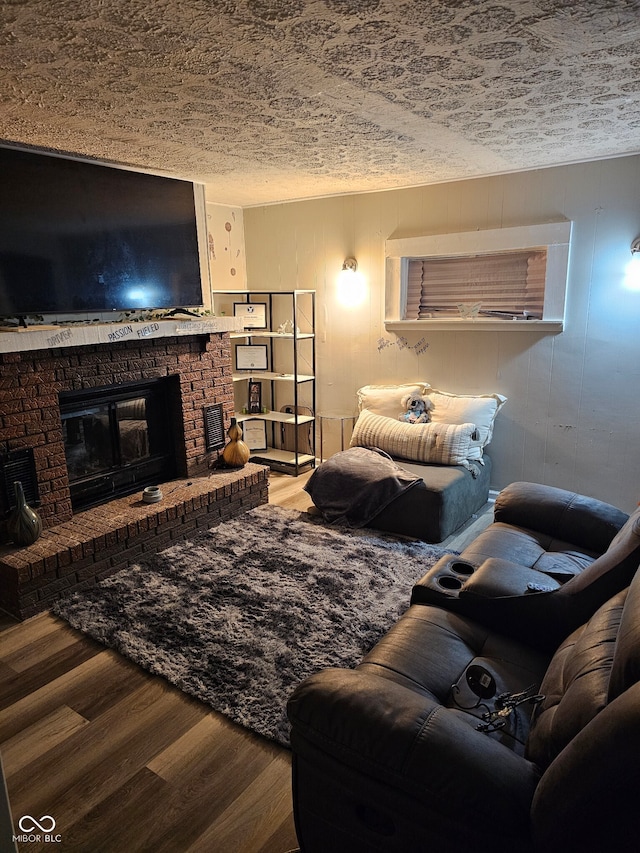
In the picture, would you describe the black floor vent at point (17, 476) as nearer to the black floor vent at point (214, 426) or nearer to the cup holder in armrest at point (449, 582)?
the black floor vent at point (214, 426)

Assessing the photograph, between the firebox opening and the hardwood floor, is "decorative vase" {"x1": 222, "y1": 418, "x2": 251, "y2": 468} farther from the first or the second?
the hardwood floor

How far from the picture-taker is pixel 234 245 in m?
5.08

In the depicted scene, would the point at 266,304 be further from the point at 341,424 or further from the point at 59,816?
the point at 59,816

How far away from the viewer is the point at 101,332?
124 inches

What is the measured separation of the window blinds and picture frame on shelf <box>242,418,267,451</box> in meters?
1.70

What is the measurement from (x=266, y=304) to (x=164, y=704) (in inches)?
146

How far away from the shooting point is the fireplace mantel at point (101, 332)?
277cm

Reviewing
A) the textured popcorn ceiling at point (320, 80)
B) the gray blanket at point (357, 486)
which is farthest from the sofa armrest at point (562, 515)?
the textured popcorn ceiling at point (320, 80)

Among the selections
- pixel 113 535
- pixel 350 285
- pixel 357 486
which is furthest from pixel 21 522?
pixel 350 285

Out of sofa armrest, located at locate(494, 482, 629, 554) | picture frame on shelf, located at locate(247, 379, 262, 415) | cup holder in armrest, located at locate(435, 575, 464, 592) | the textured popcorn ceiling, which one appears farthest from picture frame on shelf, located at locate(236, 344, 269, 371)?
cup holder in armrest, located at locate(435, 575, 464, 592)

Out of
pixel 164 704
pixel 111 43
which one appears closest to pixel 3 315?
pixel 111 43

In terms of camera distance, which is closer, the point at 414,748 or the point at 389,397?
the point at 414,748

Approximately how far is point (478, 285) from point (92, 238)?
8.70 feet

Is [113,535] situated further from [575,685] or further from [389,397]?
[575,685]
